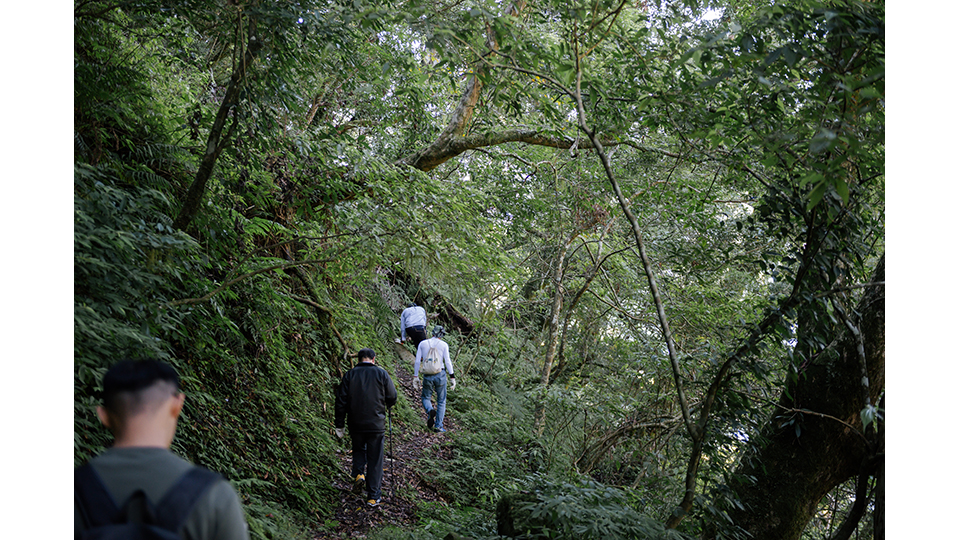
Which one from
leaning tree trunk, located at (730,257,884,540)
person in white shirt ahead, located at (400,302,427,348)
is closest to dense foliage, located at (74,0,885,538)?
leaning tree trunk, located at (730,257,884,540)

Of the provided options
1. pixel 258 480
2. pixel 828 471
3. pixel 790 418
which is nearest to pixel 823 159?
pixel 790 418

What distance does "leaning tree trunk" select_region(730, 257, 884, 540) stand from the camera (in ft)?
16.1

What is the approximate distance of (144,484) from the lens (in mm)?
1706

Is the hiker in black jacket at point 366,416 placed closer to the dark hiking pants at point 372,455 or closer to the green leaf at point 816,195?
the dark hiking pants at point 372,455

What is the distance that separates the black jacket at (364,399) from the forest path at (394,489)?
1.29ft

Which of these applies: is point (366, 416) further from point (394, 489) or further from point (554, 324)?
point (554, 324)

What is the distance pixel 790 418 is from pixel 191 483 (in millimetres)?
4916

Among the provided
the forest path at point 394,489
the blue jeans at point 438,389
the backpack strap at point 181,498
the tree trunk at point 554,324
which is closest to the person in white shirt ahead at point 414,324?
the forest path at point 394,489

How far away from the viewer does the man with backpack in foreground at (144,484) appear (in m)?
1.66

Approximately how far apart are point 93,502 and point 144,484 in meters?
0.14

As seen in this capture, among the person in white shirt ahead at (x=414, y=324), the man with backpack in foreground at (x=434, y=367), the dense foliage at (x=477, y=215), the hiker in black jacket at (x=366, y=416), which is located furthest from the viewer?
the person in white shirt ahead at (x=414, y=324)

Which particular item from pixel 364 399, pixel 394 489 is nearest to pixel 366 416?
pixel 364 399
